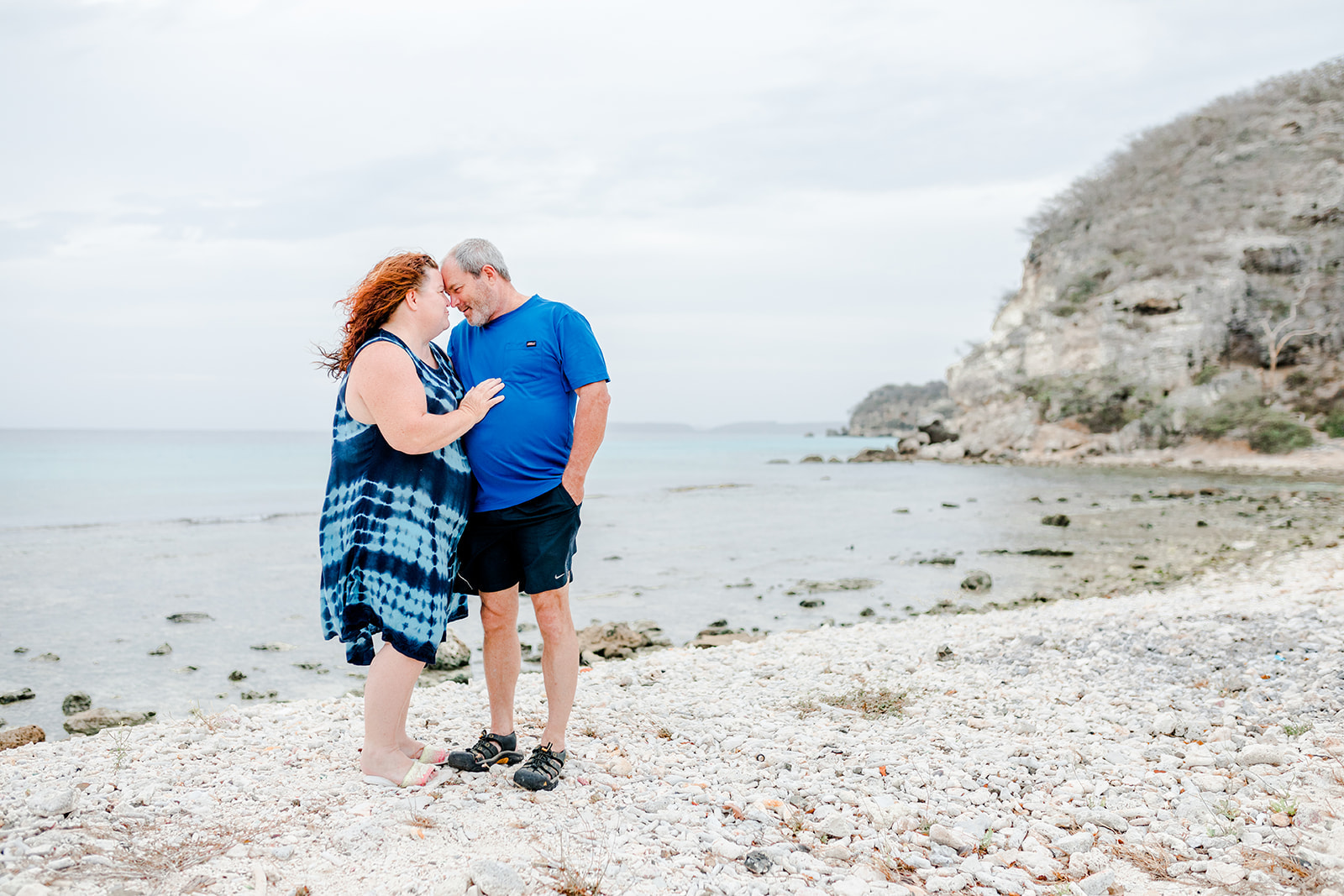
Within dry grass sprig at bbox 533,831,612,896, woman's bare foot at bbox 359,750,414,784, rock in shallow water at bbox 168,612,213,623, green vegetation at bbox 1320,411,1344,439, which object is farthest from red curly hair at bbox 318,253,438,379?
green vegetation at bbox 1320,411,1344,439

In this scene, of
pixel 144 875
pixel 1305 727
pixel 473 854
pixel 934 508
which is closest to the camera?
pixel 144 875

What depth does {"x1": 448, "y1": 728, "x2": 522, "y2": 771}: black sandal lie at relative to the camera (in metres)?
3.98

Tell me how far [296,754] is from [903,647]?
4.56m

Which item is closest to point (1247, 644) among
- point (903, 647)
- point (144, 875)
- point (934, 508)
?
point (903, 647)

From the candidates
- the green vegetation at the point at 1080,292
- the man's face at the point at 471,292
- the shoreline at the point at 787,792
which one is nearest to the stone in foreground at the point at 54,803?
the shoreline at the point at 787,792

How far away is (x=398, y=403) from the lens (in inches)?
138

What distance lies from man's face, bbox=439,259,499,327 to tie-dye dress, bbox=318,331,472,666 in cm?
34

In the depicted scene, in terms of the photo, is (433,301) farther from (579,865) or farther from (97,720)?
(97,720)

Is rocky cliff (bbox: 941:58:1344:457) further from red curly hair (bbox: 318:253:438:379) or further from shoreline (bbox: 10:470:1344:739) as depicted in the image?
red curly hair (bbox: 318:253:438:379)

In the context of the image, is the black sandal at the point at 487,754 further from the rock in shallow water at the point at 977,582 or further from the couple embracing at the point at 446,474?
the rock in shallow water at the point at 977,582

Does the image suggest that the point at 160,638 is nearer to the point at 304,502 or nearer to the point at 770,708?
the point at 770,708

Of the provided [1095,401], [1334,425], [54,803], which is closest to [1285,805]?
[54,803]

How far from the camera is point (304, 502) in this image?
90.5 feet

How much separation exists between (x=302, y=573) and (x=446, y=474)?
10848 mm
